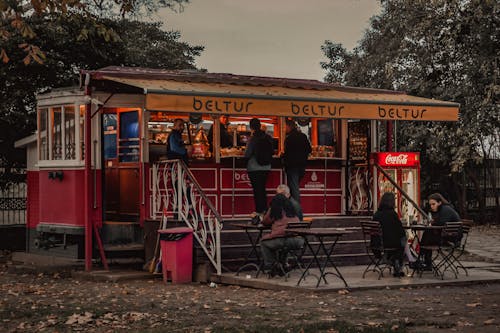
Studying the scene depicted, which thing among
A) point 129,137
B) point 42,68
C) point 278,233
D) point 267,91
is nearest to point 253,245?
point 278,233

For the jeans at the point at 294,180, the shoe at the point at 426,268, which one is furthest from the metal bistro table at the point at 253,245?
the shoe at the point at 426,268

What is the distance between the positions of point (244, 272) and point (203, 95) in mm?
3047

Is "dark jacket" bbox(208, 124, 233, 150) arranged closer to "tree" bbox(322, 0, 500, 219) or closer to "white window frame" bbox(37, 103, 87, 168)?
"white window frame" bbox(37, 103, 87, 168)

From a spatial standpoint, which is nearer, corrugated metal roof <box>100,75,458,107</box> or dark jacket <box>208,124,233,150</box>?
corrugated metal roof <box>100,75,458,107</box>

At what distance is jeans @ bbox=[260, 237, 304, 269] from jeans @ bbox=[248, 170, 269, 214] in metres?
2.18

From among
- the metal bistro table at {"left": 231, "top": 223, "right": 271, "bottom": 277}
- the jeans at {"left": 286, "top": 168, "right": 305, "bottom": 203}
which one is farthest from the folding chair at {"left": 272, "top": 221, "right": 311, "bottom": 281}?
the jeans at {"left": 286, "top": 168, "right": 305, "bottom": 203}

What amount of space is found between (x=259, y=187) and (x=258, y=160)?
1.71 ft

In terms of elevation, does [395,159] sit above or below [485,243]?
above

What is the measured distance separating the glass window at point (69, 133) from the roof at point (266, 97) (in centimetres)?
115

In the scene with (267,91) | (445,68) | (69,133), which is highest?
(445,68)

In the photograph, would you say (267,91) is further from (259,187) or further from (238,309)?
(238,309)

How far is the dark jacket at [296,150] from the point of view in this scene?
1627 cm

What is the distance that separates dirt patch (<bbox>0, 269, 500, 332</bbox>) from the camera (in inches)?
369

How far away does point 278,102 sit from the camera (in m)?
14.8
